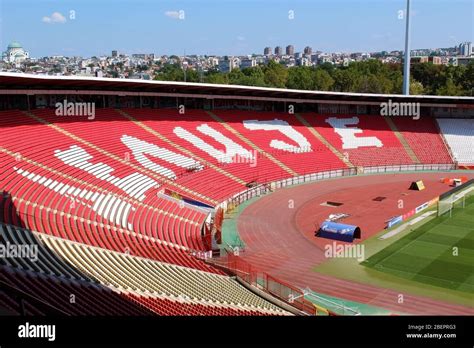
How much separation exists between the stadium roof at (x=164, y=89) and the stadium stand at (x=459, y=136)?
246cm

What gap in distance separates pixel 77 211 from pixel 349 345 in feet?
67.5

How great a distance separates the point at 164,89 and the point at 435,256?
2719 cm

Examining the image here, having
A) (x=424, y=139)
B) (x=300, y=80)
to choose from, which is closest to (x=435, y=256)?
(x=424, y=139)

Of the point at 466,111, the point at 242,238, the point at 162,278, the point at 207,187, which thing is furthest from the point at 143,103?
the point at 466,111

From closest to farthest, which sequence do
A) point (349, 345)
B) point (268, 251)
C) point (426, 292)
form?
point (349, 345)
point (426, 292)
point (268, 251)

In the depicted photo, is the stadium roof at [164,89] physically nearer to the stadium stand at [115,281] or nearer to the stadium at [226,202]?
the stadium at [226,202]

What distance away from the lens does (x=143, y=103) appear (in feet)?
145

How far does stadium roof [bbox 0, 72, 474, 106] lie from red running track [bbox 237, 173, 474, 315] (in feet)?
35.2

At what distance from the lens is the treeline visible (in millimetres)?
100750

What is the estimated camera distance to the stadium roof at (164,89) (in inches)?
1265

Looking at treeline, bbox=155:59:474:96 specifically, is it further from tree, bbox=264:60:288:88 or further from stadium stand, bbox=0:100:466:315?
stadium stand, bbox=0:100:466:315

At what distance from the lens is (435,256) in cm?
2525

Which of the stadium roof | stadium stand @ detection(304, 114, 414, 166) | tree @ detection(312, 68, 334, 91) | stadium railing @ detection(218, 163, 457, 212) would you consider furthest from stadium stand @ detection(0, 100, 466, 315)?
tree @ detection(312, 68, 334, 91)

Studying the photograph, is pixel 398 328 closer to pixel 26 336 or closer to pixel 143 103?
pixel 26 336
